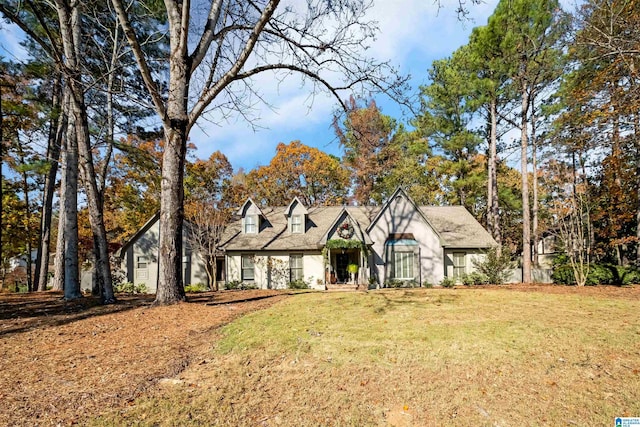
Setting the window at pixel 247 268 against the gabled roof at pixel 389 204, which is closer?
the gabled roof at pixel 389 204

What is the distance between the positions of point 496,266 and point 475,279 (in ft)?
4.51

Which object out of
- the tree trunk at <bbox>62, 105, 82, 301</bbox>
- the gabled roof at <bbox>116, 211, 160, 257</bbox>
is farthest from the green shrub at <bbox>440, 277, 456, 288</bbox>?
the gabled roof at <bbox>116, 211, 160, 257</bbox>

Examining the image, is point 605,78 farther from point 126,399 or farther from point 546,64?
point 126,399

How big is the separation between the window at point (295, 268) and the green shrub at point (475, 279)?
31.2 feet

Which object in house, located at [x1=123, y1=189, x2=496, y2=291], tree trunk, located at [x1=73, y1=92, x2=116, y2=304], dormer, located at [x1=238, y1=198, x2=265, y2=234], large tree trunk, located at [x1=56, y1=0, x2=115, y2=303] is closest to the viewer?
large tree trunk, located at [x1=56, y1=0, x2=115, y2=303]

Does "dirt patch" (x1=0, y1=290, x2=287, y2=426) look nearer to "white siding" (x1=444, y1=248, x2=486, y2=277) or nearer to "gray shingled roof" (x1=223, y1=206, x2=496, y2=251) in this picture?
"gray shingled roof" (x1=223, y1=206, x2=496, y2=251)

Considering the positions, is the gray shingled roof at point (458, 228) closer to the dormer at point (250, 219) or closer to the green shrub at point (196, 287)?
the dormer at point (250, 219)

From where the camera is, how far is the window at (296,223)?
2088 centimetres

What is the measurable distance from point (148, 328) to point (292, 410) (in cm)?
370

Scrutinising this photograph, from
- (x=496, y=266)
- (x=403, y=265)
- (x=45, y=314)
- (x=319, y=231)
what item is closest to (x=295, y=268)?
(x=319, y=231)

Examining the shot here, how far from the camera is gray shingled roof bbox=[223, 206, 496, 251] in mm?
19609

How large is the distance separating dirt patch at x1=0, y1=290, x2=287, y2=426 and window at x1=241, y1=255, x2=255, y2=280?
38.9 ft

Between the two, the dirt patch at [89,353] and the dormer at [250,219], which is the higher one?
the dormer at [250,219]

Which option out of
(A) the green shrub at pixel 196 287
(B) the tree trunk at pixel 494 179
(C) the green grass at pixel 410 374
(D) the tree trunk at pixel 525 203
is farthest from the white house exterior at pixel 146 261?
(B) the tree trunk at pixel 494 179
